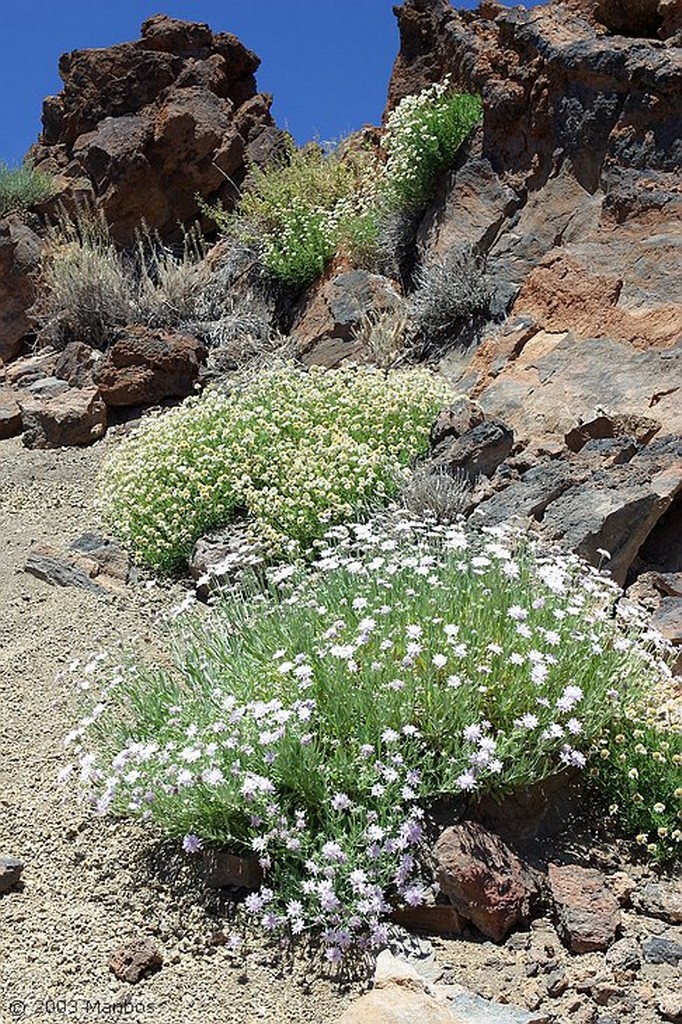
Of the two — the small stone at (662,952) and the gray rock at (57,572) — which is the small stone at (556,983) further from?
the gray rock at (57,572)

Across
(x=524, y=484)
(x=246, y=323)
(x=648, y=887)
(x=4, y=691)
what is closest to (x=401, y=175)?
(x=246, y=323)

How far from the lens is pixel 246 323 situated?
10.2m

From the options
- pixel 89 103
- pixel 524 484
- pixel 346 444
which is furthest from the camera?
pixel 89 103

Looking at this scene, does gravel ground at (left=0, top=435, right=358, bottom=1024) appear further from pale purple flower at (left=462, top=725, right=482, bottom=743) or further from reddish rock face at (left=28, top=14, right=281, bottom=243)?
reddish rock face at (left=28, top=14, right=281, bottom=243)

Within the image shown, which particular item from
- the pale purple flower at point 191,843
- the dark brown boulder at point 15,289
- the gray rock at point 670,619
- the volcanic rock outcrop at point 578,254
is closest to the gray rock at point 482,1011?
→ the pale purple flower at point 191,843

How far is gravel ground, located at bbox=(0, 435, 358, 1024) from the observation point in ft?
9.72

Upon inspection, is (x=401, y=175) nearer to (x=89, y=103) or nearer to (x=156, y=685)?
(x=89, y=103)

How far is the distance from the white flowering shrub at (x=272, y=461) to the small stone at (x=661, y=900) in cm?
281

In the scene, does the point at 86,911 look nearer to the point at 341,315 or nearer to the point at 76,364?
the point at 341,315

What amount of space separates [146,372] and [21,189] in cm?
436

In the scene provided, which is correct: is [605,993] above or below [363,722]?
below

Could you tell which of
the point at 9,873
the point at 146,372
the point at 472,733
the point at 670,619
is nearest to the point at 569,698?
the point at 472,733

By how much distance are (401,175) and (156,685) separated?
6889mm

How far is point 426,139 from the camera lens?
372 inches
